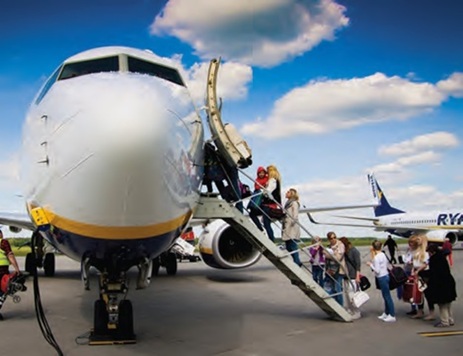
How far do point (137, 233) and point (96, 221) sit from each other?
0.40m

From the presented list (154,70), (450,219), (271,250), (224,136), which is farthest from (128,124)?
(450,219)

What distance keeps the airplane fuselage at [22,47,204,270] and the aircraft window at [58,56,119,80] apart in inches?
0.9

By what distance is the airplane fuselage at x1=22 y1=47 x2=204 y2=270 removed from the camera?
4273 millimetres

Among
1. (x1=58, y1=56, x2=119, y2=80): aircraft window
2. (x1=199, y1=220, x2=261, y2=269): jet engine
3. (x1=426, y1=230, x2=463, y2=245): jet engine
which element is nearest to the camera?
(x1=58, y1=56, x2=119, y2=80): aircraft window

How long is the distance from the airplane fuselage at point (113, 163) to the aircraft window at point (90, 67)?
2 centimetres

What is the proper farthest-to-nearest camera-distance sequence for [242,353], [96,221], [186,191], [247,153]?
[247,153]
[242,353]
[186,191]
[96,221]

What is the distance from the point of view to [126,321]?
6.53 meters

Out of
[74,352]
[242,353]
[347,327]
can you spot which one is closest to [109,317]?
[74,352]

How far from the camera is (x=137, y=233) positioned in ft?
15.6

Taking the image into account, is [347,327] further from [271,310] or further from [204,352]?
[204,352]

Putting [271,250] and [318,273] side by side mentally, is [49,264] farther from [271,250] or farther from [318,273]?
[271,250]

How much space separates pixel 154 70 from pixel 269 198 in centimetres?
310

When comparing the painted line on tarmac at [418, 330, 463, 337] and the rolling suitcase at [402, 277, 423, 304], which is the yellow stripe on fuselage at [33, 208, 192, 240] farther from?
the rolling suitcase at [402, 277, 423, 304]

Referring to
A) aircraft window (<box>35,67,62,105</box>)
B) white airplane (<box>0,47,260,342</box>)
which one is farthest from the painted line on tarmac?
aircraft window (<box>35,67,62,105</box>)
